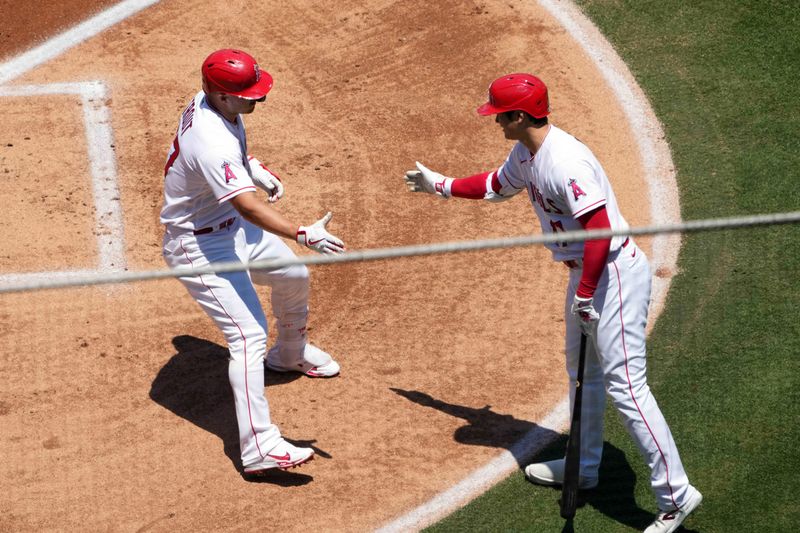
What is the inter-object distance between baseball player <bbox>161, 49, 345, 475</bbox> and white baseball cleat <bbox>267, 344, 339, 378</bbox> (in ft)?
1.52

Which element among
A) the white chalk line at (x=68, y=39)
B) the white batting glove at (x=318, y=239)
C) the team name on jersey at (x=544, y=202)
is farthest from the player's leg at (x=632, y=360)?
the white chalk line at (x=68, y=39)

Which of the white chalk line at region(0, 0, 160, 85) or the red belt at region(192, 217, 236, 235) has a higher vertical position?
the white chalk line at region(0, 0, 160, 85)

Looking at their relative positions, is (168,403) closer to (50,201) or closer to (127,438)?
(127,438)

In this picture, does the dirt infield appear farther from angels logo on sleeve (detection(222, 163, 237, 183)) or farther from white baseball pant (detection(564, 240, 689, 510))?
angels logo on sleeve (detection(222, 163, 237, 183))

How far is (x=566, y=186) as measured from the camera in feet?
19.1

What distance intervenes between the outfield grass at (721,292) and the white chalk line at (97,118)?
11.4 feet

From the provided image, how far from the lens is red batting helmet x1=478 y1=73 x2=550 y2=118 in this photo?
5895 mm

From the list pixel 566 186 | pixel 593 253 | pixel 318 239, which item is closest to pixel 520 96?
pixel 566 186

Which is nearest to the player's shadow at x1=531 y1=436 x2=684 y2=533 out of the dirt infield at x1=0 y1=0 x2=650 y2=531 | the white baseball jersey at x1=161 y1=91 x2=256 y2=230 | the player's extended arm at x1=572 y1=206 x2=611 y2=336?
the dirt infield at x1=0 y1=0 x2=650 y2=531

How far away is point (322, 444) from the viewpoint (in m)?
6.99

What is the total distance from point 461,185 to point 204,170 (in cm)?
146

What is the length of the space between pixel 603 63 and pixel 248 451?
5.25m

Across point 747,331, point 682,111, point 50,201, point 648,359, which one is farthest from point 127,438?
point 682,111

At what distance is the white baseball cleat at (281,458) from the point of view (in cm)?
661
